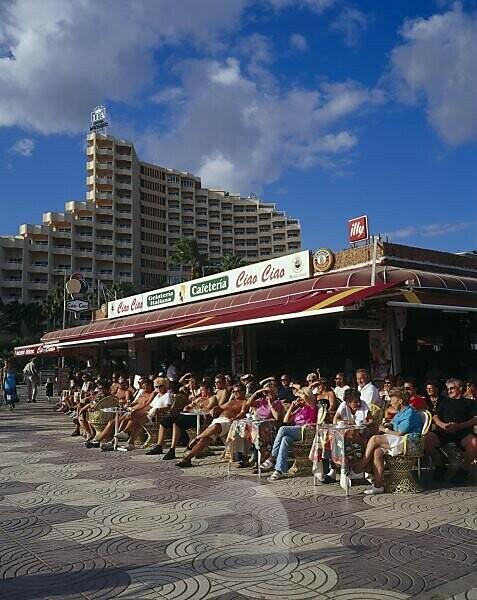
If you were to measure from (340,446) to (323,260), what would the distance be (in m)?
8.73

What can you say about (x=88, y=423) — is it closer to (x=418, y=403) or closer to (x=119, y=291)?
(x=418, y=403)

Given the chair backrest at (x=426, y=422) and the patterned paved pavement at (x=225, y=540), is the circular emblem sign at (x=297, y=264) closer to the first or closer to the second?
the patterned paved pavement at (x=225, y=540)

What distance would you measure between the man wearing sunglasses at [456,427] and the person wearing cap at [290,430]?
1486mm

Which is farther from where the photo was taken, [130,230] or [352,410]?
[130,230]

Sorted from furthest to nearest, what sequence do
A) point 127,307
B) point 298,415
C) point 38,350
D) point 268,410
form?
point 127,307 → point 38,350 → point 268,410 → point 298,415

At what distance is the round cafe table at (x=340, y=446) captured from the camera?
614 centimetres

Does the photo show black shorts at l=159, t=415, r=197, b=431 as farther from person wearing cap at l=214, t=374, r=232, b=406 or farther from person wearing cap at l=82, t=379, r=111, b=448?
person wearing cap at l=82, t=379, r=111, b=448

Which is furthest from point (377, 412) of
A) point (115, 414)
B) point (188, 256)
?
point (188, 256)

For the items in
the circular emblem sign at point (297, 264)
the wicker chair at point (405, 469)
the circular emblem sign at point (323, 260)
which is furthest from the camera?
the circular emblem sign at point (297, 264)

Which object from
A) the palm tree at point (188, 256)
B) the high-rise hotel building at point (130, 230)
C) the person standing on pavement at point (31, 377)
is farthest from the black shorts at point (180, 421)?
the palm tree at point (188, 256)

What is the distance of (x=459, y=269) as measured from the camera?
15.6 m

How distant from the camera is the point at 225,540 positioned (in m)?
4.48

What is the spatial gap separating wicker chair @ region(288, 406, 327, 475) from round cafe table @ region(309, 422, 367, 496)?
18.1 inches

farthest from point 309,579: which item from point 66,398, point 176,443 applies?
point 66,398
